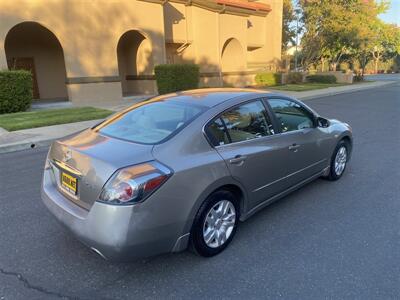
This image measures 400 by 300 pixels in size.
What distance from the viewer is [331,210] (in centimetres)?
404

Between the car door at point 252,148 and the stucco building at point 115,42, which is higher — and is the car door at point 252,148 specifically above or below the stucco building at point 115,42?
below

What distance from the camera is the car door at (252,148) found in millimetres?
3131

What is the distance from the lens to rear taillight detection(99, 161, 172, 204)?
2461 millimetres

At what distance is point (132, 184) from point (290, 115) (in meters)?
2.47

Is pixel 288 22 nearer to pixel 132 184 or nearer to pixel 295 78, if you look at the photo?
pixel 295 78

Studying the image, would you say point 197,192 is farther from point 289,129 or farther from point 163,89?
point 163,89

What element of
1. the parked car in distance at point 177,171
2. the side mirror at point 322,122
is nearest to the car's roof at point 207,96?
the parked car in distance at point 177,171

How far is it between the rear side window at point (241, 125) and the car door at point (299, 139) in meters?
0.21

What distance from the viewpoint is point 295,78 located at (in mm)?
26734

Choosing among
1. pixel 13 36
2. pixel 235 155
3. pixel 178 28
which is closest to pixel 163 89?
pixel 178 28

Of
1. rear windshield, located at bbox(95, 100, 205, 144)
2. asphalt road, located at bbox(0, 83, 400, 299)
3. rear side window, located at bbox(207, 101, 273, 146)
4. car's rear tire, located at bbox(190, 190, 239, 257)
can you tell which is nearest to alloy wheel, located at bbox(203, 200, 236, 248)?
car's rear tire, located at bbox(190, 190, 239, 257)

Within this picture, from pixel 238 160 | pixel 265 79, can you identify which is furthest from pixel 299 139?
pixel 265 79

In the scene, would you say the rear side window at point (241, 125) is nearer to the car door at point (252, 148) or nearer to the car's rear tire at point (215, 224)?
the car door at point (252, 148)

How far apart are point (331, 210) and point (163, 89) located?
12.7m
